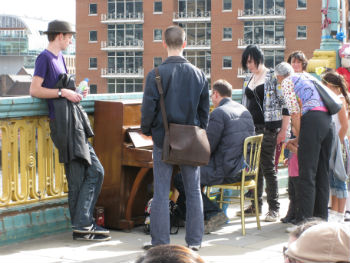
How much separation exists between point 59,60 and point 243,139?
1.86 metres

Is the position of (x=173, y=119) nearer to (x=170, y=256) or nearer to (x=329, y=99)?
(x=329, y=99)

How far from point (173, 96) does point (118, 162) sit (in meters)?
1.38

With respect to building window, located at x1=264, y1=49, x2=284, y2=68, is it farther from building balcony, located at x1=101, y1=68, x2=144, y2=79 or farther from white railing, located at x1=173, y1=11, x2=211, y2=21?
building balcony, located at x1=101, y1=68, x2=144, y2=79

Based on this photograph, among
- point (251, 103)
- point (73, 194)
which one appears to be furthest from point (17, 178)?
point (251, 103)

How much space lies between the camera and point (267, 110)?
7.38 m

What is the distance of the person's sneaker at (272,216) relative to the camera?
24.3 feet

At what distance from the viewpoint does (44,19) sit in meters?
200

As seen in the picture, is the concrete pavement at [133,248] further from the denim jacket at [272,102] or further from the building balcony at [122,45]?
the building balcony at [122,45]

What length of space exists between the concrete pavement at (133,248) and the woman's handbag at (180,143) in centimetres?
79

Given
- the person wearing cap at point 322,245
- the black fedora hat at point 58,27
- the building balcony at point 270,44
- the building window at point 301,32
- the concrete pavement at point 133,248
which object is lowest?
the concrete pavement at point 133,248

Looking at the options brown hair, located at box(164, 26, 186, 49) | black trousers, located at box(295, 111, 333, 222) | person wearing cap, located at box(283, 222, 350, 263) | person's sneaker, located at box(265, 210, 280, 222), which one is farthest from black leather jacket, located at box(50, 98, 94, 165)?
person wearing cap, located at box(283, 222, 350, 263)

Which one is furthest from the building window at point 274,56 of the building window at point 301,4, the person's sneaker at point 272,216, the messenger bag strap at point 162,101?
the messenger bag strap at point 162,101

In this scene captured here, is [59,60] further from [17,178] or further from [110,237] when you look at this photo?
[110,237]

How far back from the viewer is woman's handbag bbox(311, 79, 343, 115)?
6336mm
